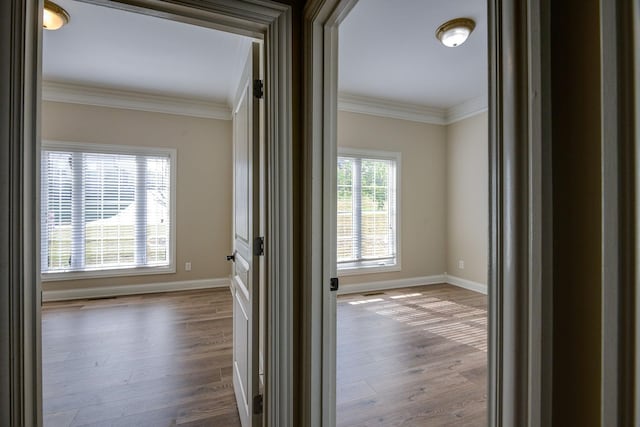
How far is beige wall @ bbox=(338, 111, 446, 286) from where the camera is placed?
471 centimetres

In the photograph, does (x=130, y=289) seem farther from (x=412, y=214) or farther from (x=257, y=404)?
(x=412, y=214)

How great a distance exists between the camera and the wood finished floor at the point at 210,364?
6.17 feet

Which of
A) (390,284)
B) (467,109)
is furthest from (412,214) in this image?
(467,109)

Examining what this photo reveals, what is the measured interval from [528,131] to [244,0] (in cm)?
130

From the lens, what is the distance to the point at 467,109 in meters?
4.59

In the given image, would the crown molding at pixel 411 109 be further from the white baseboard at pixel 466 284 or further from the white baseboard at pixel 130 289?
the white baseboard at pixel 130 289

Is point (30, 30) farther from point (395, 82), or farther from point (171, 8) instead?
point (395, 82)

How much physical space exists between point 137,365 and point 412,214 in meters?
3.93

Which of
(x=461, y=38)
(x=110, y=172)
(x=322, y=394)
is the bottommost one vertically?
(x=322, y=394)

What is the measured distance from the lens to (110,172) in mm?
4227

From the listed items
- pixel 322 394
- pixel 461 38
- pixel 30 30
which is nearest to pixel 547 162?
pixel 322 394

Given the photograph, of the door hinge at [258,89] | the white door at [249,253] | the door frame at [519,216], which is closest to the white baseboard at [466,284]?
the white door at [249,253]

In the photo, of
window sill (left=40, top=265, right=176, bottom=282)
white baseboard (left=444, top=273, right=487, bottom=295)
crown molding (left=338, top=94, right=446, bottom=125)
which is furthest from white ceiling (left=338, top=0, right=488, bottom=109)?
window sill (left=40, top=265, right=176, bottom=282)

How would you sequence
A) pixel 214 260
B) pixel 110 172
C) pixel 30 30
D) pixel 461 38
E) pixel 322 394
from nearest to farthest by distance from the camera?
pixel 30 30, pixel 322 394, pixel 461 38, pixel 110 172, pixel 214 260
